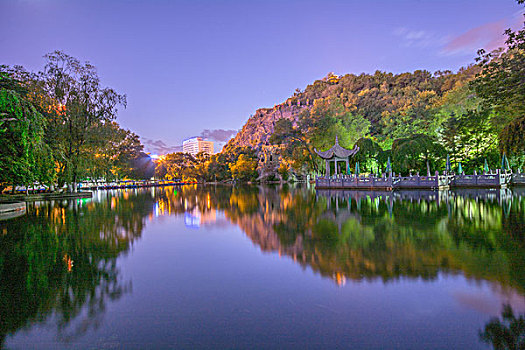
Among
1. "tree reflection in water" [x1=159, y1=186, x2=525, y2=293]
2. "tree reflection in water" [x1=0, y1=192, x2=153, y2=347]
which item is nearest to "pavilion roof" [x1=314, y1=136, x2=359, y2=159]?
"tree reflection in water" [x1=159, y1=186, x2=525, y2=293]

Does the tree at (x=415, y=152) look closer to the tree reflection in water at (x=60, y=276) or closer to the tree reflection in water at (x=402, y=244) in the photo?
the tree reflection in water at (x=402, y=244)

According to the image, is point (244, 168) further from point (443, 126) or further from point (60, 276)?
point (60, 276)

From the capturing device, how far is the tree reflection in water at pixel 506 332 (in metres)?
2.89

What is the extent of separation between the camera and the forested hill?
1745 inches

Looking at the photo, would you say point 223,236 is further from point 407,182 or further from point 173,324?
point 407,182

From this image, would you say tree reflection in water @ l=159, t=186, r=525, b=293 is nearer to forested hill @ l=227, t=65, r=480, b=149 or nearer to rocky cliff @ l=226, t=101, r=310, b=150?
forested hill @ l=227, t=65, r=480, b=149

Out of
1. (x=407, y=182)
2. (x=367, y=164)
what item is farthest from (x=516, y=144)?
(x=367, y=164)

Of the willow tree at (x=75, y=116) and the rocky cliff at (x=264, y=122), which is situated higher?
the rocky cliff at (x=264, y=122)

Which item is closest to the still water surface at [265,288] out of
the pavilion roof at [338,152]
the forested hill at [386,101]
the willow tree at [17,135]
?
the willow tree at [17,135]

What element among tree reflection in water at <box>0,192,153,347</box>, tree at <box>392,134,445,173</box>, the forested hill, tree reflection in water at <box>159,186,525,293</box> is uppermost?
the forested hill

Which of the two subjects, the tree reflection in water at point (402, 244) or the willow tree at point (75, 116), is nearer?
the tree reflection in water at point (402, 244)

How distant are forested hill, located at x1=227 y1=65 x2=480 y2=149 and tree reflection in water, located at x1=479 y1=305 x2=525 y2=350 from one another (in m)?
43.7

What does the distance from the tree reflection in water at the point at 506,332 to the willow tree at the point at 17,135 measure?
53.4 feet

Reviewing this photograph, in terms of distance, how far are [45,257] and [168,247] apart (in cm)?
261
